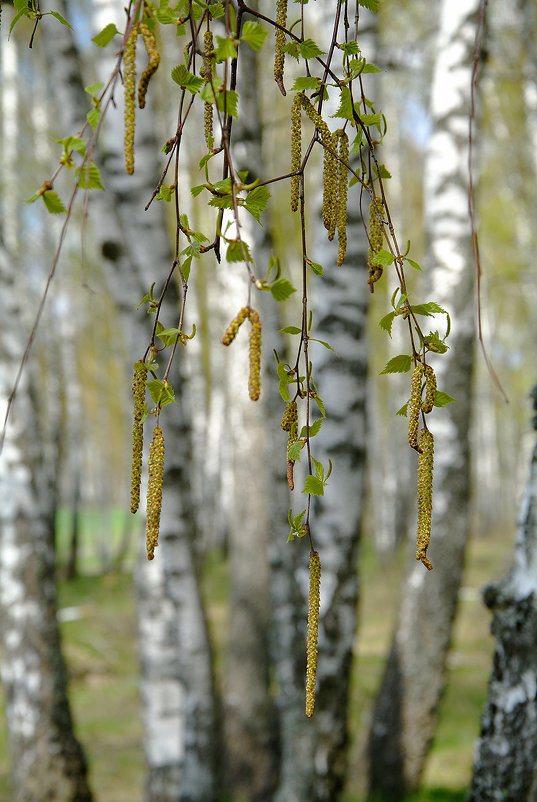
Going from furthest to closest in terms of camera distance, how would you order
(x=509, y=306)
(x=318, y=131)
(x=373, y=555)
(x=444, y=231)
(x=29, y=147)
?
(x=509, y=306), (x=373, y=555), (x=29, y=147), (x=444, y=231), (x=318, y=131)

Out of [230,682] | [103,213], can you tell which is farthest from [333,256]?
[230,682]

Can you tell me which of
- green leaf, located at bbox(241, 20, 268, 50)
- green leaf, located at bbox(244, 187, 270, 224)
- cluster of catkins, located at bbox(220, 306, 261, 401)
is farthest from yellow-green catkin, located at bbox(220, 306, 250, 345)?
green leaf, located at bbox(241, 20, 268, 50)

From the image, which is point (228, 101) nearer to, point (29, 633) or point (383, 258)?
point (383, 258)

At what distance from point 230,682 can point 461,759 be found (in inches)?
70.7

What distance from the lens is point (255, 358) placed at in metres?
0.84

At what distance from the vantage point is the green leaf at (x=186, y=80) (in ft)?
3.20

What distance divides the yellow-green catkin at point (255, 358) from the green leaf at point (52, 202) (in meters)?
0.36

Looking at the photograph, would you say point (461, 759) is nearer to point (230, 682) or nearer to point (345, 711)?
point (230, 682)

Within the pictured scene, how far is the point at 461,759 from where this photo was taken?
17.6 feet

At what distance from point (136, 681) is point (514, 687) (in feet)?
22.5

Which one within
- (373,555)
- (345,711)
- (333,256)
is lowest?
(373,555)

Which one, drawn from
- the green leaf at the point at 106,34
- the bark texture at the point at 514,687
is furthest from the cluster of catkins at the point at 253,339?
the bark texture at the point at 514,687

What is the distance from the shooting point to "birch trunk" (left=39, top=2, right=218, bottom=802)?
3568 mm

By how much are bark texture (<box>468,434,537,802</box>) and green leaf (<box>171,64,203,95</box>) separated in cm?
124
